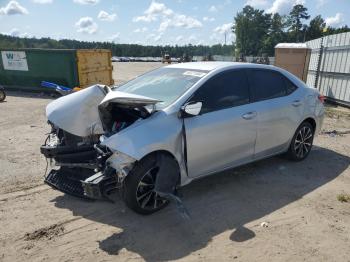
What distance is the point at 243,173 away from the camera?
579 centimetres

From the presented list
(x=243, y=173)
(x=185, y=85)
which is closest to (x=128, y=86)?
(x=185, y=85)

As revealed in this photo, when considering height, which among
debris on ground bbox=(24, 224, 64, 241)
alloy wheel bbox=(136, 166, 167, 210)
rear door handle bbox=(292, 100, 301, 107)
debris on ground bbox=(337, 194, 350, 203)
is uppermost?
rear door handle bbox=(292, 100, 301, 107)

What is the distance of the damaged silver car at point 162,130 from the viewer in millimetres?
4059

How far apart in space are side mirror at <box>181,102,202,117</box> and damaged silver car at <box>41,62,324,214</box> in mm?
12

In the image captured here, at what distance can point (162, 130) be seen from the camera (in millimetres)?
4195

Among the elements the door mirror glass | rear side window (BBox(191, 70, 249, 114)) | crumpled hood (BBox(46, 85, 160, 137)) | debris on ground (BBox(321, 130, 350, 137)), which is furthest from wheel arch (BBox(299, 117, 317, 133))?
crumpled hood (BBox(46, 85, 160, 137))

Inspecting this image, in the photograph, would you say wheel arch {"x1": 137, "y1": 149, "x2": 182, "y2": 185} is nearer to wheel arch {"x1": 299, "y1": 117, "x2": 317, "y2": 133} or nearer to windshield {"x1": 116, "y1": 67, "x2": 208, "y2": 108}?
windshield {"x1": 116, "y1": 67, "x2": 208, "y2": 108}

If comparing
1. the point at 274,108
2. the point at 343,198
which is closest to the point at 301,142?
the point at 274,108

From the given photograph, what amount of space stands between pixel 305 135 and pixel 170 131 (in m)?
3.11

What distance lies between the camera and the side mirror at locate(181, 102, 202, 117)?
4312 millimetres

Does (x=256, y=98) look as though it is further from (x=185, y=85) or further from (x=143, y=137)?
(x=143, y=137)

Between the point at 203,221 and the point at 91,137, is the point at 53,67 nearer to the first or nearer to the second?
the point at 91,137

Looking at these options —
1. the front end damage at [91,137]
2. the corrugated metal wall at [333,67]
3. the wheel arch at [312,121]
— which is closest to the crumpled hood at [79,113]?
the front end damage at [91,137]

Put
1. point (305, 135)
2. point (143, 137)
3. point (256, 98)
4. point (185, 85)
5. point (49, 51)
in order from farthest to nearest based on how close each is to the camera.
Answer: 1. point (49, 51)
2. point (305, 135)
3. point (256, 98)
4. point (185, 85)
5. point (143, 137)
